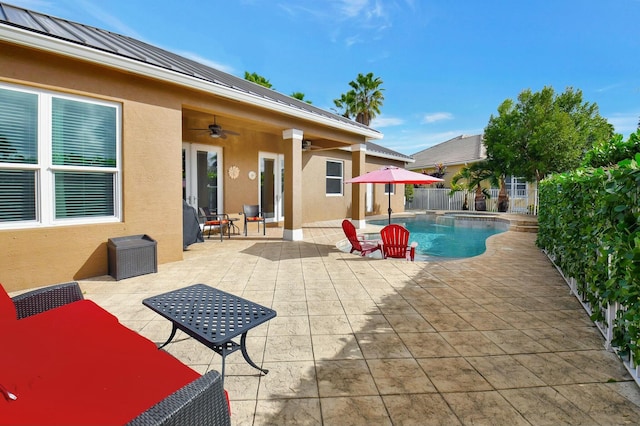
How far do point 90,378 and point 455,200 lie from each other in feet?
78.3

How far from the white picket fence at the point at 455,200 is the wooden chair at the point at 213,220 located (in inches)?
660

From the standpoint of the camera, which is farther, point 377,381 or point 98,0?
Result: point 98,0

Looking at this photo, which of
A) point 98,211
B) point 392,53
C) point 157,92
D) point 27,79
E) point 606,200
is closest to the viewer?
point 606,200

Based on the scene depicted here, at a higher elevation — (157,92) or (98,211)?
(157,92)

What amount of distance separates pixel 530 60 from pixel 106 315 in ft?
72.1

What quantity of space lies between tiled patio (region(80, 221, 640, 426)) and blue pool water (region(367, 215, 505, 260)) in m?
4.47

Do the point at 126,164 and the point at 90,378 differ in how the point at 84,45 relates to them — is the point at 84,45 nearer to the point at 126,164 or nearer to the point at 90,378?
the point at 126,164

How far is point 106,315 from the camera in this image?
2311mm

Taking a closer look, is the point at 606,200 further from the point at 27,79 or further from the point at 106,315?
the point at 27,79

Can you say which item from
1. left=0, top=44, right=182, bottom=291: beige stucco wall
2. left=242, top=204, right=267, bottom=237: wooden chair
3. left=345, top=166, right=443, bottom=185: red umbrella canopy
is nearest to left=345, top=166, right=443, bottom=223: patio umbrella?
left=345, top=166, right=443, bottom=185: red umbrella canopy

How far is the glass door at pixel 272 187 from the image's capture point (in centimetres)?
1168

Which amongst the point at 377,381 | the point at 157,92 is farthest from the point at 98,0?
the point at 377,381

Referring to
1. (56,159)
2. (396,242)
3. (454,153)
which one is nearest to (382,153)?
(396,242)

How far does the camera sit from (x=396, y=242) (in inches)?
273
